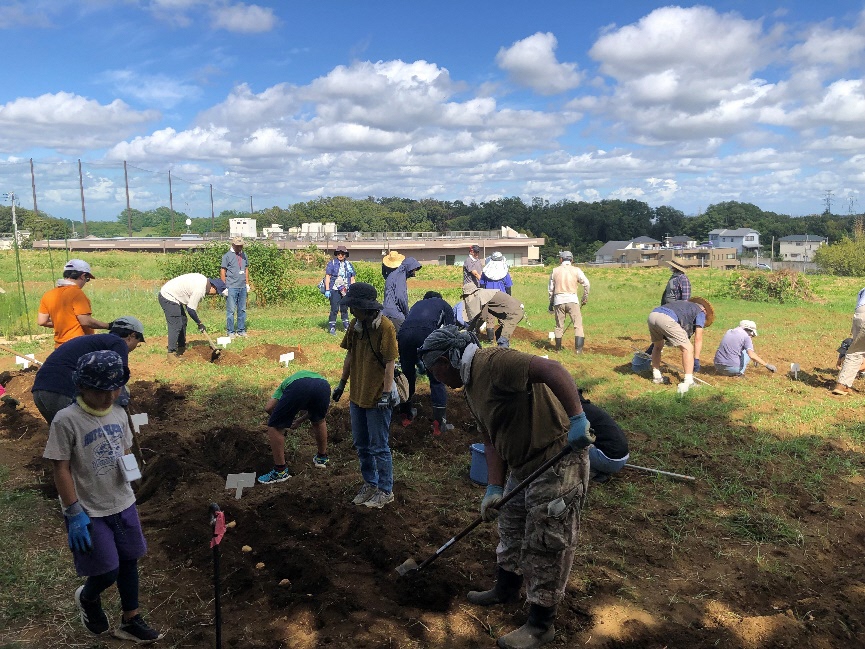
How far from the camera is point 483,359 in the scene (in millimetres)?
3250

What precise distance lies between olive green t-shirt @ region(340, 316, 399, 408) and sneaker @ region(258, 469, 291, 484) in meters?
1.12

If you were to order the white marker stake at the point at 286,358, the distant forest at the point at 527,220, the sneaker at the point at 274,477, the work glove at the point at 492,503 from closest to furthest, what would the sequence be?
the work glove at the point at 492,503 < the sneaker at the point at 274,477 < the white marker stake at the point at 286,358 < the distant forest at the point at 527,220

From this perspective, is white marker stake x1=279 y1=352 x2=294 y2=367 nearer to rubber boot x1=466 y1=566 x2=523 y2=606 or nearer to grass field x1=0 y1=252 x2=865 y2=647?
grass field x1=0 y1=252 x2=865 y2=647

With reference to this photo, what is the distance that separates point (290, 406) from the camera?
17.3ft

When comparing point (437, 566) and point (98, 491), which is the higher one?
point (98, 491)

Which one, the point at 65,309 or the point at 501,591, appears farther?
the point at 65,309

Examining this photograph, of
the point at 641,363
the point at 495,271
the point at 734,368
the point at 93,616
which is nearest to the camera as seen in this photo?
the point at 93,616

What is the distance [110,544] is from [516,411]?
214 cm

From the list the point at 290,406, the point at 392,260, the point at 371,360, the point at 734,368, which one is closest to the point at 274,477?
the point at 290,406

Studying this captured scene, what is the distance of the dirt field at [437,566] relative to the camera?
11.3ft

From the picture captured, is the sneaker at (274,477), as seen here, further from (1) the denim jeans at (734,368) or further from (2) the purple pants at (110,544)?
(1) the denim jeans at (734,368)

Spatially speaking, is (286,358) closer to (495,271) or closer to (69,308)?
(495,271)

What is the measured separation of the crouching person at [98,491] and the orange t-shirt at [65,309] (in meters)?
3.34

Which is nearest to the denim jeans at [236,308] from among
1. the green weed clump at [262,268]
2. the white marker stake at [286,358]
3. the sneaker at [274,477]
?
the white marker stake at [286,358]
